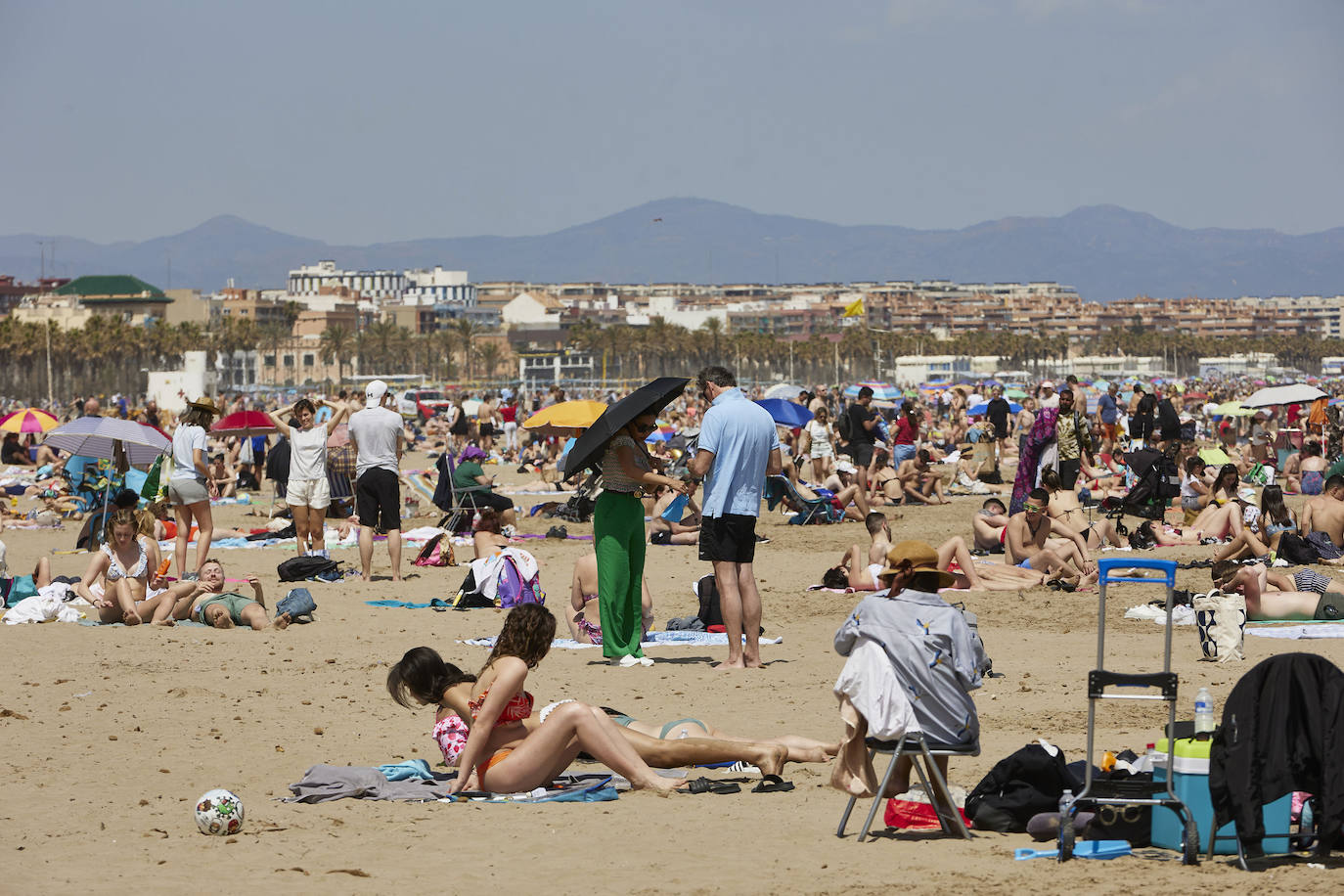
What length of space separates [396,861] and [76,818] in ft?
4.37

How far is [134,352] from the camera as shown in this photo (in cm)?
10600

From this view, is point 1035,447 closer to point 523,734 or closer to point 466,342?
point 523,734

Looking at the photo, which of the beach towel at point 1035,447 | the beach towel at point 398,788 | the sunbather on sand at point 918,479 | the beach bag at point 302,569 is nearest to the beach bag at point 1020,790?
the beach towel at point 398,788

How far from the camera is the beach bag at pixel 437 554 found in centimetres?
1302

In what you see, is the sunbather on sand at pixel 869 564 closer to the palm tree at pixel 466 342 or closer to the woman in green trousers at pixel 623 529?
the woman in green trousers at pixel 623 529

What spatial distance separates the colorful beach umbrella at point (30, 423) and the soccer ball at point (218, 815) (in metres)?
20.6

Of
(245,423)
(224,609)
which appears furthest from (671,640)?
(245,423)

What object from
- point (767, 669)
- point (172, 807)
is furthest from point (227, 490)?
point (172, 807)

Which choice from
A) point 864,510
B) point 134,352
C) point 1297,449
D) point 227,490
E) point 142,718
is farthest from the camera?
point 134,352

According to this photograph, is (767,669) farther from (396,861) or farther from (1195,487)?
(1195,487)

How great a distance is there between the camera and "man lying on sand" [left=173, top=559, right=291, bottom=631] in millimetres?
9672

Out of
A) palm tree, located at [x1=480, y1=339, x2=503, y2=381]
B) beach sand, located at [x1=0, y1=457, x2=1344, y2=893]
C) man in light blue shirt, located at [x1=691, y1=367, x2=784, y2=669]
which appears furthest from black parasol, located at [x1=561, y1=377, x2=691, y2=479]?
palm tree, located at [x1=480, y1=339, x2=503, y2=381]

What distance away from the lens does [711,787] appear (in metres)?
5.68

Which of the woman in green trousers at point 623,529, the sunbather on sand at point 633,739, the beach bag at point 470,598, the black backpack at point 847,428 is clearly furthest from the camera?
the black backpack at point 847,428
